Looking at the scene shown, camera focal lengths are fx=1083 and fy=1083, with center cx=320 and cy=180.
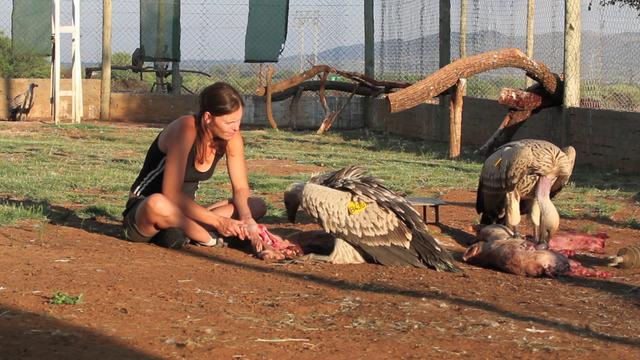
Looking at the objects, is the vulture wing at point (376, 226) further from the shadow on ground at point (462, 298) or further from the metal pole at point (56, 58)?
the metal pole at point (56, 58)

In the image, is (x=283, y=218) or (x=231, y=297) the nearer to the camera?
(x=231, y=297)

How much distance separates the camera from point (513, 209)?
8.28m

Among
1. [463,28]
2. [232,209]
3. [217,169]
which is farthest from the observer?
[463,28]

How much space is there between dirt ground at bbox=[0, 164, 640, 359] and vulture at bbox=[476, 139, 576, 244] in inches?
24.3

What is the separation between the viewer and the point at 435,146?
58.7 ft

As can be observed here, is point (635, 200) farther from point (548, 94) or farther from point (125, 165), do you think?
point (125, 165)

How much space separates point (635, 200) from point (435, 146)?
680 centimetres

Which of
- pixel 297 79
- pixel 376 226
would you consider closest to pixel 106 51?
pixel 297 79

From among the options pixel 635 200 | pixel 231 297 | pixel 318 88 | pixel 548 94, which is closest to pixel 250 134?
pixel 318 88

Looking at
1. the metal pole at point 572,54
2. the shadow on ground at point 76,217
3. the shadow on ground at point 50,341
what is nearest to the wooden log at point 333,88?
the metal pole at point 572,54

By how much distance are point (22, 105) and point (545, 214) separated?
56.7 ft

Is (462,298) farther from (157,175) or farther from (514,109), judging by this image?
(514,109)

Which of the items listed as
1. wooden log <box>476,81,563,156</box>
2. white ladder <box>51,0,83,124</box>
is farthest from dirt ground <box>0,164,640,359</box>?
white ladder <box>51,0,83,124</box>

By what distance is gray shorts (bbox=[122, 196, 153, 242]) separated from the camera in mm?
7414
